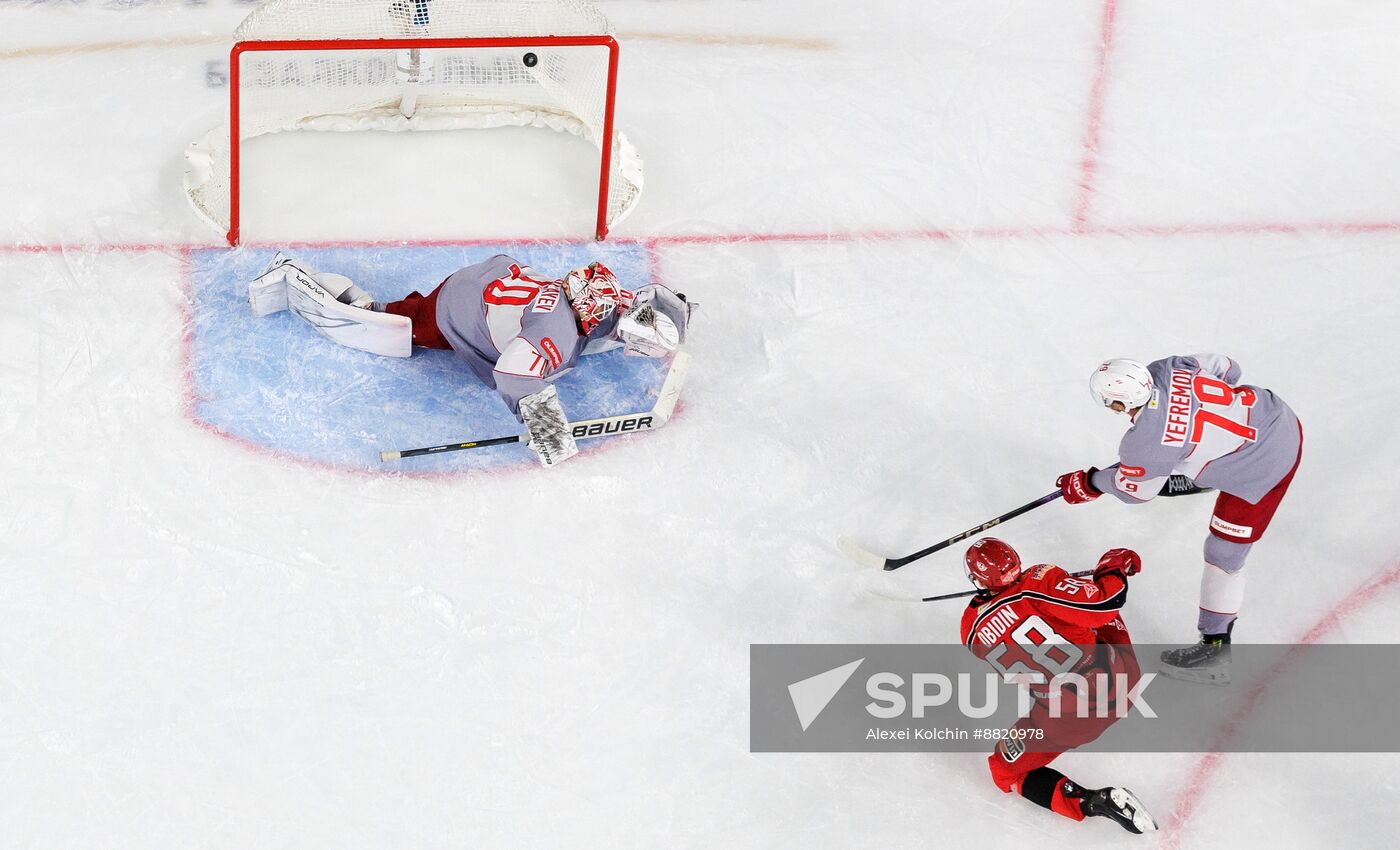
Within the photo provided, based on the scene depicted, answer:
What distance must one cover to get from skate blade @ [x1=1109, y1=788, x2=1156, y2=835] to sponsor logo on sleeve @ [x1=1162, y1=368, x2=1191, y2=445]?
0.89 metres

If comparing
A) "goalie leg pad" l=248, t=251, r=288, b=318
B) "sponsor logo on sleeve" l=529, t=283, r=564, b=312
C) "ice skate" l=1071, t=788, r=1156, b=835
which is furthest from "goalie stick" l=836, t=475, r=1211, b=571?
"goalie leg pad" l=248, t=251, r=288, b=318

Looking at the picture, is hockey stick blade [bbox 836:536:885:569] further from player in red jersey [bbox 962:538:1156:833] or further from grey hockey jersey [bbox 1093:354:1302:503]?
grey hockey jersey [bbox 1093:354:1302:503]

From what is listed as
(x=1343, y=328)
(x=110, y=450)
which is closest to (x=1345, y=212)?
(x=1343, y=328)

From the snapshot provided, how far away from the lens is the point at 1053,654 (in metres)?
3.73

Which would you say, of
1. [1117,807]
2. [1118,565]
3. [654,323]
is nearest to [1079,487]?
[1118,565]

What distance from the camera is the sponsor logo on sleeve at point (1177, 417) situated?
377 centimetres

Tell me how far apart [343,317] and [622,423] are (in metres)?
0.90

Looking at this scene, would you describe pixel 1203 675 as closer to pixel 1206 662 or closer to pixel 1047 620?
pixel 1206 662

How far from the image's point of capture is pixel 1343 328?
4840 mm

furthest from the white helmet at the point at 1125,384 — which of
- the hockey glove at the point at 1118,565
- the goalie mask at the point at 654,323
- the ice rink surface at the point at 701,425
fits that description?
the goalie mask at the point at 654,323

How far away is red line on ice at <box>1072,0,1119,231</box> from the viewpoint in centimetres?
514

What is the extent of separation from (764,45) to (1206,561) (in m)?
2.65

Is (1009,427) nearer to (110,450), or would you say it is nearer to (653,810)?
(653,810)

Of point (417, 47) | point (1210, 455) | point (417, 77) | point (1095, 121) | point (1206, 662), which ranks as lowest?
point (1206, 662)
